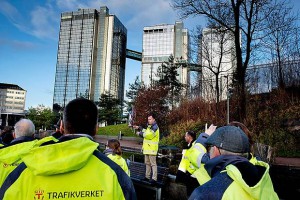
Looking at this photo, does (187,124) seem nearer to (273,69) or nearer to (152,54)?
(273,69)

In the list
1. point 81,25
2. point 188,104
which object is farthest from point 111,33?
point 188,104

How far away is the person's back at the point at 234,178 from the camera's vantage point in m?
1.88

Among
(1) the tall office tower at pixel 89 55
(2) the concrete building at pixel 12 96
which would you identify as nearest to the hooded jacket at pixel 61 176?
(1) the tall office tower at pixel 89 55

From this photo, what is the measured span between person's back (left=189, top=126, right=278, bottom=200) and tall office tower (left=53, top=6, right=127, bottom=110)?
11372 cm

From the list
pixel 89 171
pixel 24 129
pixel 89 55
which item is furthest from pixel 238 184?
pixel 89 55

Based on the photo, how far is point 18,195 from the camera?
70.2 inches

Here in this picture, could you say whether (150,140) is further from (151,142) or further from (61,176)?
(61,176)

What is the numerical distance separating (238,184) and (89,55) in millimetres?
122541

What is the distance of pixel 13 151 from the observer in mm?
3717

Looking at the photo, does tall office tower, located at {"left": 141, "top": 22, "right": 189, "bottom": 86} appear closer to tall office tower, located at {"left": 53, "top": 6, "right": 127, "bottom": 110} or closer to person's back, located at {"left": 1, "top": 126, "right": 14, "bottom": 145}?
tall office tower, located at {"left": 53, "top": 6, "right": 127, "bottom": 110}

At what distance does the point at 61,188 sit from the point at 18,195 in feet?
0.88

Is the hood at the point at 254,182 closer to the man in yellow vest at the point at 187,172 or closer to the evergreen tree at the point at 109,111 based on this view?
the man in yellow vest at the point at 187,172

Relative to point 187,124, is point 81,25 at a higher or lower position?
higher

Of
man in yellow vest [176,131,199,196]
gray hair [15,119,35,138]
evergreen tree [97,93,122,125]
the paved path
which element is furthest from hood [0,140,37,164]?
evergreen tree [97,93,122,125]
